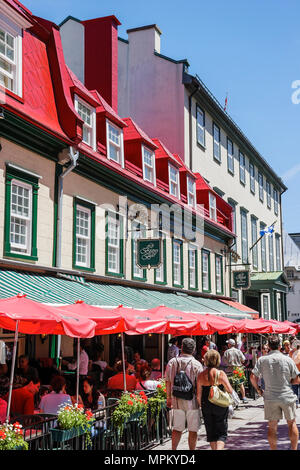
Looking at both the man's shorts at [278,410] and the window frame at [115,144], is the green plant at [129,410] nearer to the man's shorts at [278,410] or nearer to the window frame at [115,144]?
the man's shorts at [278,410]

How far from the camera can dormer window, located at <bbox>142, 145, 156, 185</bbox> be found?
20.9m

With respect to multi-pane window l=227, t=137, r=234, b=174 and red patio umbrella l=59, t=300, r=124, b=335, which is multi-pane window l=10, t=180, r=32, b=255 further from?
multi-pane window l=227, t=137, r=234, b=174

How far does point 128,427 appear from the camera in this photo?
28.8ft

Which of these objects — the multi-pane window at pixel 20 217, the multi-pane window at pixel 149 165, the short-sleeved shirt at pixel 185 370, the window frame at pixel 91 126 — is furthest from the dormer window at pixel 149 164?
the short-sleeved shirt at pixel 185 370

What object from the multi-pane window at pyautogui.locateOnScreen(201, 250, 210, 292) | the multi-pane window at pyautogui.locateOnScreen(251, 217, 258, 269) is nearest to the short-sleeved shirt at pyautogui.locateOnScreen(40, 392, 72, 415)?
the multi-pane window at pyautogui.locateOnScreen(201, 250, 210, 292)

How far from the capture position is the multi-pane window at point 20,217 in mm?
12883

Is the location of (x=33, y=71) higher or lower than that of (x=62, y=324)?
higher

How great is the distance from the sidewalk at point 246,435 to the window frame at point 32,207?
218 inches

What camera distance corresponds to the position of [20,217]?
42.8 feet

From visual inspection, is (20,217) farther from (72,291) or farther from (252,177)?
(252,177)

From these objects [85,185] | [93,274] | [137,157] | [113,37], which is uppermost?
[113,37]
